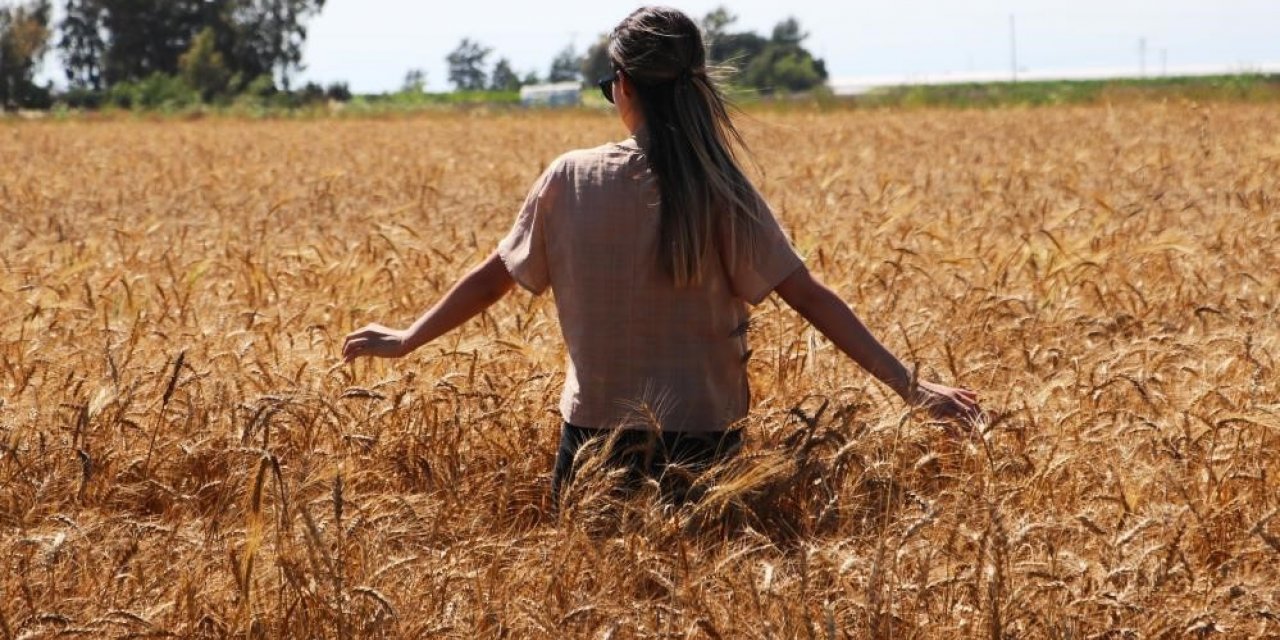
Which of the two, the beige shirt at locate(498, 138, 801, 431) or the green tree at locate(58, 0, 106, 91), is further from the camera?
the green tree at locate(58, 0, 106, 91)

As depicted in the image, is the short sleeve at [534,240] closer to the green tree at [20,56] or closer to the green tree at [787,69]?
the green tree at [20,56]

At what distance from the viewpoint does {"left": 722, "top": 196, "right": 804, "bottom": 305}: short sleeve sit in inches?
123

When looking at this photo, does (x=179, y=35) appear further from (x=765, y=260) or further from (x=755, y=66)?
(x=765, y=260)

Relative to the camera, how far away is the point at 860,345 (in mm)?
3100

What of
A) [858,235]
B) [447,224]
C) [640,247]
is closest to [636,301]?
[640,247]

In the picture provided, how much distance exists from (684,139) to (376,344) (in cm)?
76

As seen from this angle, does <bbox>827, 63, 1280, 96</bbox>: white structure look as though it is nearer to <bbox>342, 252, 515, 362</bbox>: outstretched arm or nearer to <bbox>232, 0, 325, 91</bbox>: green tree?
<bbox>232, 0, 325, 91</bbox>: green tree

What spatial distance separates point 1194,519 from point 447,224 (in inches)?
224

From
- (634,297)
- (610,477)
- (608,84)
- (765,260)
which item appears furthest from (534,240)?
(610,477)

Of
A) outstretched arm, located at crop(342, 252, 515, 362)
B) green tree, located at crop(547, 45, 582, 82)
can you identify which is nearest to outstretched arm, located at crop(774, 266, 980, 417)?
outstretched arm, located at crop(342, 252, 515, 362)

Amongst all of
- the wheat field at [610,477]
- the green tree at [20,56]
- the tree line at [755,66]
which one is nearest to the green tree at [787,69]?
the tree line at [755,66]

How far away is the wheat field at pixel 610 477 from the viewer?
256cm

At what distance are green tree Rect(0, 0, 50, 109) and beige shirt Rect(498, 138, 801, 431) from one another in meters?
48.7

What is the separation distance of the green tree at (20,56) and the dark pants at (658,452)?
48691 millimetres
